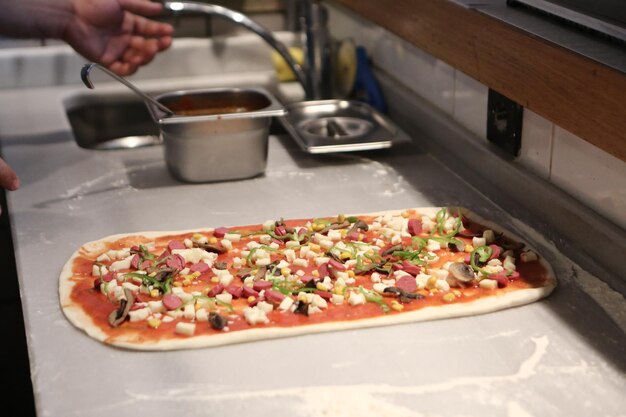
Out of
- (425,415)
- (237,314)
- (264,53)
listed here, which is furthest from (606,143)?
(264,53)

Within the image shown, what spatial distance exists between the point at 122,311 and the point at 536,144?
0.82 m

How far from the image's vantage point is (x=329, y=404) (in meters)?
1.08

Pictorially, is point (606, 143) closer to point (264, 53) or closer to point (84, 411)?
point (84, 411)

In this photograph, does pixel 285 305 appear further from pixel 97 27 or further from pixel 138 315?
pixel 97 27

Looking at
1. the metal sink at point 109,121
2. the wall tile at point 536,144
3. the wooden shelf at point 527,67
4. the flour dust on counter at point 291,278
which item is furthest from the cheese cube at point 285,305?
the metal sink at point 109,121

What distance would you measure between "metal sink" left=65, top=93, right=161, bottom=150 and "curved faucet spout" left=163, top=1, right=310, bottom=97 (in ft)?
1.21

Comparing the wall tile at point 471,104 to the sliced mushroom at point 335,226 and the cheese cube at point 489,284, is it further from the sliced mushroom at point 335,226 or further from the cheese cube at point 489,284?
the cheese cube at point 489,284

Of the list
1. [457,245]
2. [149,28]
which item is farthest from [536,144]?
[149,28]

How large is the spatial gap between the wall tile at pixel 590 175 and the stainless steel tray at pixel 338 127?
0.46 meters

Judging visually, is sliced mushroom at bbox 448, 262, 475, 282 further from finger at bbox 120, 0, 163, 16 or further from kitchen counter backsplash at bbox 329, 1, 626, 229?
finger at bbox 120, 0, 163, 16

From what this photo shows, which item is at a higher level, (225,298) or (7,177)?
(7,177)

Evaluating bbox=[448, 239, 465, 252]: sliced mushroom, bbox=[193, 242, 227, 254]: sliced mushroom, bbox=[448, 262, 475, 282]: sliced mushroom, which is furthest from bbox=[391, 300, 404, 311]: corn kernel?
bbox=[193, 242, 227, 254]: sliced mushroom

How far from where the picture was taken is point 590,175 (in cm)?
145

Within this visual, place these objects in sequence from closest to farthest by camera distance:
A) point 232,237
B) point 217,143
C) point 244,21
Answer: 1. point 232,237
2. point 217,143
3. point 244,21
